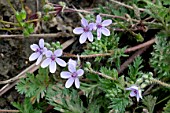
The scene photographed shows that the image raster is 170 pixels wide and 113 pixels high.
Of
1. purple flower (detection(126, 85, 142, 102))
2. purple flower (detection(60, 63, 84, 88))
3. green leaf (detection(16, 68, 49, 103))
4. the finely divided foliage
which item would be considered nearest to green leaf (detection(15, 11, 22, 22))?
the finely divided foliage

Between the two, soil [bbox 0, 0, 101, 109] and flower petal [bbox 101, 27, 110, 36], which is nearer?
flower petal [bbox 101, 27, 110, 36]

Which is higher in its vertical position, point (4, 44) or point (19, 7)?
point (19, 7)

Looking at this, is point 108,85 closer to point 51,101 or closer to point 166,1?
point 51,101

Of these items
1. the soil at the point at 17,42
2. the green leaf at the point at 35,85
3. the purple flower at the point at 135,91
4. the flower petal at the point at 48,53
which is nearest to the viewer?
the purple flower at the point at 135,91

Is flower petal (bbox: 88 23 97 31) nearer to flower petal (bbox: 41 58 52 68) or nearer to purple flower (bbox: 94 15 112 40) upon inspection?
purple flower (bbox: 94 15 112 40)

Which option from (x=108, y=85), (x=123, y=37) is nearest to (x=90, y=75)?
(x=108, y=85)

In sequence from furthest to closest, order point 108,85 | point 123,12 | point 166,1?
point 123,12
point 166,1
point 108,85

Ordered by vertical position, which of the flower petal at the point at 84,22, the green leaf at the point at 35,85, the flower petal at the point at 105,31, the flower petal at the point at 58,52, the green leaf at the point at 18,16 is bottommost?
the green leaf at the point at 35,85

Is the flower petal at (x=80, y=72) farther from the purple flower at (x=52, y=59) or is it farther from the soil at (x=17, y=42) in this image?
the soil at (x=17, y=42)

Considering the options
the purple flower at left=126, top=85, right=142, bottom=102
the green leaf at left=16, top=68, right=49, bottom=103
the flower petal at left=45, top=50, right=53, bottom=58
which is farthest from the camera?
the green leaf at left=16, top=68, right=49, bottom=103

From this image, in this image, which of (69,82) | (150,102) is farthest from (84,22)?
(150,102)

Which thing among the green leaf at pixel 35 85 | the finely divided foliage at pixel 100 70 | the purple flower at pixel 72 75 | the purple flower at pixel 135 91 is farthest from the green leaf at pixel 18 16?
the purple flower at pixel 135 91
